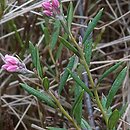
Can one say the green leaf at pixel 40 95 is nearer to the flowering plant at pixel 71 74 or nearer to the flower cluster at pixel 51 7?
the flowering plant at pixel 71 74

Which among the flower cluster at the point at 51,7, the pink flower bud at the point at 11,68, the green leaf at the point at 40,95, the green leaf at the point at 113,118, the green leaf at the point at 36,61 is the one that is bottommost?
the green leaf at the point at 113,118

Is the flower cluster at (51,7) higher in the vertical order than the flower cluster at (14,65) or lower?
higher

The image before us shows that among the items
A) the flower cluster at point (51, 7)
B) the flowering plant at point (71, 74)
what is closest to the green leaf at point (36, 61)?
the flowering plant at point (71, 74)

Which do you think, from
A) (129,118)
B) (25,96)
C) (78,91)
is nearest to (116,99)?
(129,118)

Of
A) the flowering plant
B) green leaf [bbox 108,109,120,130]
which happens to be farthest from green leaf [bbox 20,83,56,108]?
green leaf [bbox 108,109,120,130]

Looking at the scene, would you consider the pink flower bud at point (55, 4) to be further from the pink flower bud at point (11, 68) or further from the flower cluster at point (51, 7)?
the pink flower bud at point (11, 68)

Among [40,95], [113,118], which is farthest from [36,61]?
[113,118]

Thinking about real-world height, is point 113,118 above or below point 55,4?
below

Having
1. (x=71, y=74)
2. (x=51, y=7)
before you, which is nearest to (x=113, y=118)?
(x=71, y=74)

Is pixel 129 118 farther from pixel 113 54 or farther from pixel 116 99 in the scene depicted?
pixel 113 54

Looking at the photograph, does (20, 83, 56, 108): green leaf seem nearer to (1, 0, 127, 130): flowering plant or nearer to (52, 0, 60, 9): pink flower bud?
(1, 0, 127, 130): flowering plant

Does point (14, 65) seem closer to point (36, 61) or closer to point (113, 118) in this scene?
point (36, 61)
